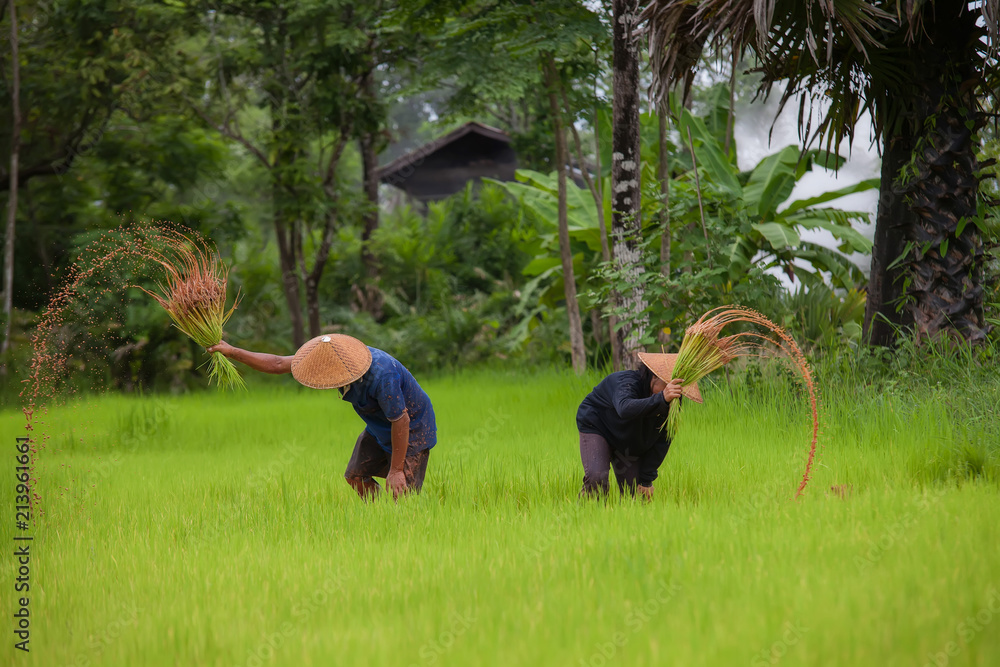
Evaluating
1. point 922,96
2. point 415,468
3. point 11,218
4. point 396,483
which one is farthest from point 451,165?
point 396,483

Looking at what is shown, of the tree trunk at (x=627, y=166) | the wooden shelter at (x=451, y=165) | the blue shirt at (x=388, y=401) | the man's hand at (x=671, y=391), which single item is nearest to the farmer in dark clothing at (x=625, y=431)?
the man's hand at (x=671, y=391)

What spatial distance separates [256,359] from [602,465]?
76.3 inches

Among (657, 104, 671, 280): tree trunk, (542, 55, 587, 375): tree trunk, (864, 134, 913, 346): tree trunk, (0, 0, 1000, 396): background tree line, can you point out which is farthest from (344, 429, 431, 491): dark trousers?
(542, 55, 587, 375): tree trunk

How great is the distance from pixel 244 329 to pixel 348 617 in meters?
12.2

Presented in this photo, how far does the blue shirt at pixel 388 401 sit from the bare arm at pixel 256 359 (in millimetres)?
508

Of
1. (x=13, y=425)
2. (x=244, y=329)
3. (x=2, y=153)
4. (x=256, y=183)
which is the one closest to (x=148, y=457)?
(x=13, y=425)

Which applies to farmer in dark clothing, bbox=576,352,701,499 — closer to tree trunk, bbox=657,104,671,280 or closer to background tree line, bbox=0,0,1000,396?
background tree line, bbox=0,0,1000,396

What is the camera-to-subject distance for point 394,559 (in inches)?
140

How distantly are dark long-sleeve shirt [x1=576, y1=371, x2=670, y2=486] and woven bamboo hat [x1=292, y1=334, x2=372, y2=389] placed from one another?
1.25 m

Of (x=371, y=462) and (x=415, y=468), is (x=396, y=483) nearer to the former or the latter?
(x=415, y=468)

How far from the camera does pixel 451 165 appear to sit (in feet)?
69.9

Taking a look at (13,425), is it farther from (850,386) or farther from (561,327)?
(850,386)

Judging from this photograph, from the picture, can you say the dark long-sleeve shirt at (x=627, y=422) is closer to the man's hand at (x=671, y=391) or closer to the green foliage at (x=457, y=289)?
the man's hand at (x=671, y=391)

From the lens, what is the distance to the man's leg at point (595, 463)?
4.46 m
